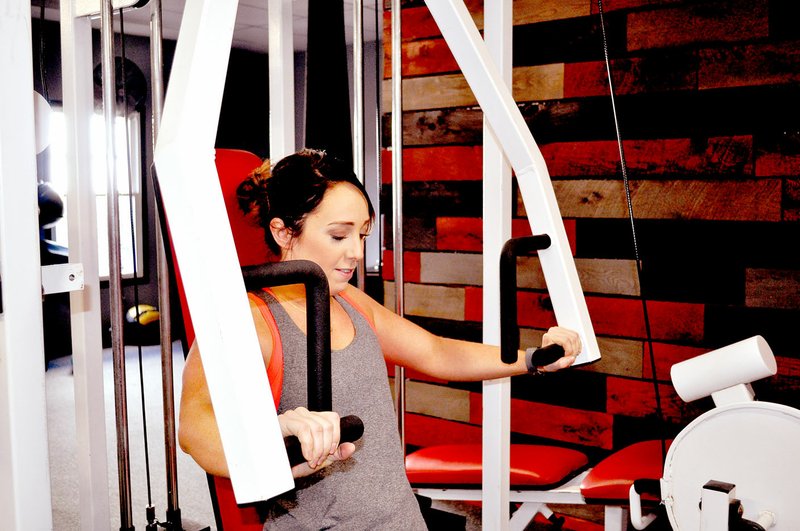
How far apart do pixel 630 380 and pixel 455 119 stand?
1133 mm

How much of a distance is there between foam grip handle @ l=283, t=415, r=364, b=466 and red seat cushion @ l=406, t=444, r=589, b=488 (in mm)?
1429

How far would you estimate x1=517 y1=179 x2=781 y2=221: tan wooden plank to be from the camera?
2.23 meters

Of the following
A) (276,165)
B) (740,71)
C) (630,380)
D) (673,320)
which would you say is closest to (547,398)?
(630,380)

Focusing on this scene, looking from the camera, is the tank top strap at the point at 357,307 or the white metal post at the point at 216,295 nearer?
the white metal post at the point at 216,295

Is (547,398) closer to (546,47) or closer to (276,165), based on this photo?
(546,47)

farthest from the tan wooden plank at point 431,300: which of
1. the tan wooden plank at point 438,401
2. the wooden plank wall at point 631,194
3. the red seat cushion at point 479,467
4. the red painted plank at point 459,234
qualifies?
the red seat cushion at point 479,467

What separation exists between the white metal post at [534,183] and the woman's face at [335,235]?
0.27 m

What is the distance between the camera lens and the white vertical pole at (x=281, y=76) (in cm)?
164

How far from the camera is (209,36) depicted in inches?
28.4

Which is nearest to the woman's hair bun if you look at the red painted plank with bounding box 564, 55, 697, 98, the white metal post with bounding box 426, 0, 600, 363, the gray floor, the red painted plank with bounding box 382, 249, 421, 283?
the white metal post with bounding box 426, 0, 600, 363

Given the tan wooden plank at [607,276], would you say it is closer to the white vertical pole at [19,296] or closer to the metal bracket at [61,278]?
the metal bracket at [61,278]

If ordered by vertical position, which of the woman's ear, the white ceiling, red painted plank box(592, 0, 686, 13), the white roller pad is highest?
the white ceiling

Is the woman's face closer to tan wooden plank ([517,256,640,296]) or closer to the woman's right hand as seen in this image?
the woman's right hand

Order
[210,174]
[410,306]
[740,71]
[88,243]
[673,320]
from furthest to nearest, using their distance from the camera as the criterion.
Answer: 1. [410,306]
2. [673,320]
3. [740,71]
4. [88,243]
5. [210,174]
